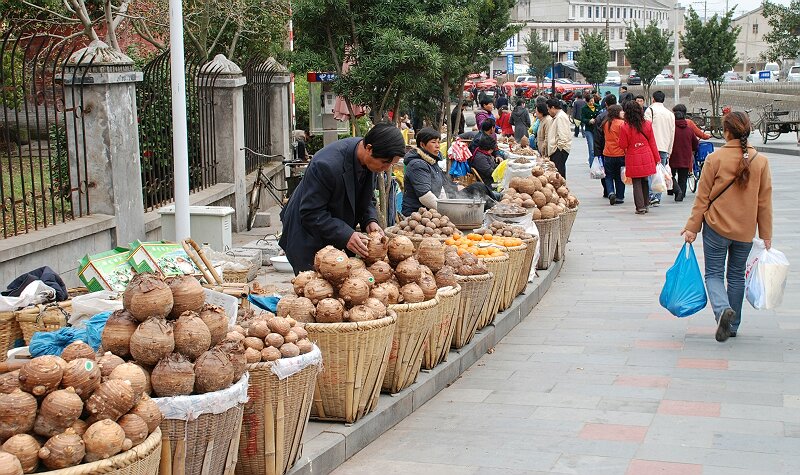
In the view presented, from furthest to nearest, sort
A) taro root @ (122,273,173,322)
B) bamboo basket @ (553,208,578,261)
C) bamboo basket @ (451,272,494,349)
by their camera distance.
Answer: bamboo basket @ (553,208,578,261)
bamboo basket @ (451,272,494,349)
taro root @ (122,273,173,322)

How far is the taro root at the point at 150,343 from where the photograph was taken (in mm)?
4184

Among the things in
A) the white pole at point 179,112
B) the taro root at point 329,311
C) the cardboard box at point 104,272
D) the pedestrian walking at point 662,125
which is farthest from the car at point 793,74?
the taro root at point 329,311

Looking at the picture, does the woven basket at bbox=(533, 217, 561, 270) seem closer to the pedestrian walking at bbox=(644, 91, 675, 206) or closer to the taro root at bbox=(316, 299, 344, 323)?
the taro root at bbox=(316, 299, 344, 323)

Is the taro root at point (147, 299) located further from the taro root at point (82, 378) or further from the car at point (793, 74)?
the car at point (793, 74)

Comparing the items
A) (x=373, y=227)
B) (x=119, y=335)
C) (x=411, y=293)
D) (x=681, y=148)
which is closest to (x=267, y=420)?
(x=119, y=335)

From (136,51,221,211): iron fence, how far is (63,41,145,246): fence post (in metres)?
1.39

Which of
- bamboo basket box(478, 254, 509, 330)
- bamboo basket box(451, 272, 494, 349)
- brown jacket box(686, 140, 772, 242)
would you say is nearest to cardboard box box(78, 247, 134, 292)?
bamboo basket box(451, 272, 494, 349)

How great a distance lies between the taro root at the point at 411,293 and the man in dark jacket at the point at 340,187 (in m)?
0.36

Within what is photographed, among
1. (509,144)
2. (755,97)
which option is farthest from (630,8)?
(509,144)

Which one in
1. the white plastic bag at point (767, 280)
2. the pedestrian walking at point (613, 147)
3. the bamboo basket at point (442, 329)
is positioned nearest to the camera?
the bamboo basket at point (442, 329)

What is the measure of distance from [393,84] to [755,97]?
3365 cm

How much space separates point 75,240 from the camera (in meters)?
8.67

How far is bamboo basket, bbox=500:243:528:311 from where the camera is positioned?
9.16m

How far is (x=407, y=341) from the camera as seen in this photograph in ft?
21.0
